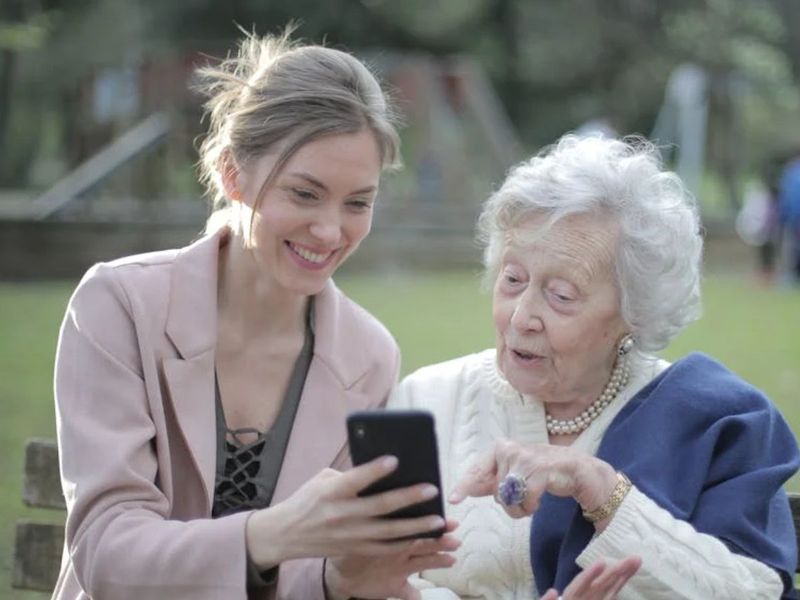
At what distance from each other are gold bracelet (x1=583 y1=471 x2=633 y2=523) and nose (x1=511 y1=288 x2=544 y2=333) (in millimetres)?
440

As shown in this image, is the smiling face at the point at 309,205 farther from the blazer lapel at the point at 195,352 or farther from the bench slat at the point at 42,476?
the bench slat at the point at 42,476

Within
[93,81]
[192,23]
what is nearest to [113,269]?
[93,81]

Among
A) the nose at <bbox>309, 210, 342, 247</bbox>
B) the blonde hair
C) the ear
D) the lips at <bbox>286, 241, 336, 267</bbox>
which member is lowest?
the lips at <bbox>286, 241, 336, 267</bbox>

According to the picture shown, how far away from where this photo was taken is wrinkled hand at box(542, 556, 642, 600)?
3.22 metres

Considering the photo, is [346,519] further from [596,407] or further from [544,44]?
[544,44]

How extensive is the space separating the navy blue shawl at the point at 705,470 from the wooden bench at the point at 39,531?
1.52m

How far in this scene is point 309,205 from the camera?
149 inches

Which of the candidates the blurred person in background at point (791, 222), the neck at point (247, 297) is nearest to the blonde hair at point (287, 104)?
the neck at point (247, 297)

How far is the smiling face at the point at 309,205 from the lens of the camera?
375 centimetres

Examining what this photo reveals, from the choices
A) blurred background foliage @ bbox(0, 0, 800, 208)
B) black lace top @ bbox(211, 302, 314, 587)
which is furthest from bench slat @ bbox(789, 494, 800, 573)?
blurred background foliage @ bbox(0, 0, 800, 208)

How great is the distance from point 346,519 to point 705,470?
90 centimetres

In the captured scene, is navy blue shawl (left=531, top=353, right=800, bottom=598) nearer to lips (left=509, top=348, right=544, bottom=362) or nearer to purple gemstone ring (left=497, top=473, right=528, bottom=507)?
lips (left=509, top=348, right=544, bottom=362)

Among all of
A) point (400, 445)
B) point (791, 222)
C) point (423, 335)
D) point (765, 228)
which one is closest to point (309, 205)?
point (400, 445)

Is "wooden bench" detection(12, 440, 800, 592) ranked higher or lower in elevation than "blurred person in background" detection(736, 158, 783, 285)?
higher
